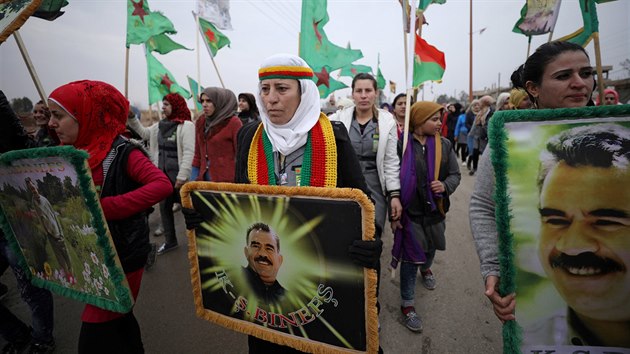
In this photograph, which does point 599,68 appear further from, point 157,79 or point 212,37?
point 157,79

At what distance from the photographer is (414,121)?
2.62 metres

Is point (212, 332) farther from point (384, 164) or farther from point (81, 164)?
point (384, 164)

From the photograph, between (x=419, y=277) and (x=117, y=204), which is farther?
(x=419, y=277)

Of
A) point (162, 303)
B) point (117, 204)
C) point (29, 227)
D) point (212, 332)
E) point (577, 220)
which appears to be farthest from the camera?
point (162, 303)

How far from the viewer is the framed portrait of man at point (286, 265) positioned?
3.63ft

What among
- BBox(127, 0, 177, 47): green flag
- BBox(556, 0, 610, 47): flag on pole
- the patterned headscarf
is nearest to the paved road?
the patterned headscarf

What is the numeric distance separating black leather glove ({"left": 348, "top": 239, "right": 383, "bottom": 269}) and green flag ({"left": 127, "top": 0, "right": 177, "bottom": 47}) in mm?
5731

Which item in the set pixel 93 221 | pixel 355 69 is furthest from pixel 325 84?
pixel 93 221

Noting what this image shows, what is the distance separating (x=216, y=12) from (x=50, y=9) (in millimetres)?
4275

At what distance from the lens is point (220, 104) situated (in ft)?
11.3

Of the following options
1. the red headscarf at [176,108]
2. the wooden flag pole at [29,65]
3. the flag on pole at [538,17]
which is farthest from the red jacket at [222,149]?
the flag on pole at [538,17]

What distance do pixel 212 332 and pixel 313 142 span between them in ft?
6.66

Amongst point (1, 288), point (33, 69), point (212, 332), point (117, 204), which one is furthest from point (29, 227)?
point (1, 288)

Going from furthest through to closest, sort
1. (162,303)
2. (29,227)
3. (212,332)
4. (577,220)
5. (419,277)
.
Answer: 1. (419,277)
2. (162,303)
3. (212,332)
4. (29,227)
5. (577,220)
